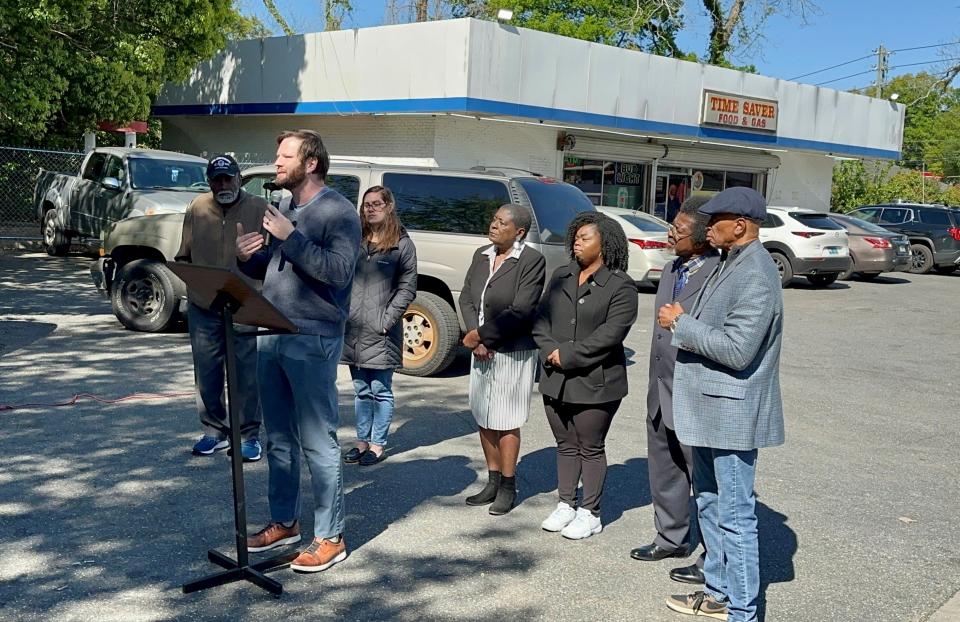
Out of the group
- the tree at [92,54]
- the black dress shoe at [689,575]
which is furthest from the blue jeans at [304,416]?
the tree at [92,54]

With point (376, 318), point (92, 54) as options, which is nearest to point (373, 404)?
point (376, 318)

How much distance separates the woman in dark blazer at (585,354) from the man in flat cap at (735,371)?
1026 mm

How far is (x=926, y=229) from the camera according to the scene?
2391 cm

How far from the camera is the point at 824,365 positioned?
11.2 meters

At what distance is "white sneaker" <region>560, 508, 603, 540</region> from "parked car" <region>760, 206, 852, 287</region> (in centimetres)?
1440

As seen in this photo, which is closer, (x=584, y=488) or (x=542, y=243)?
(x=584, y=488)

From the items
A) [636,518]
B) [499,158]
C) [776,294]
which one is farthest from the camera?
[499,158]

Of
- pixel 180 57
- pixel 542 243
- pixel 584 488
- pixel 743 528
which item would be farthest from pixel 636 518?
pixel 180 57

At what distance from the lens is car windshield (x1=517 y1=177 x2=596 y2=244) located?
9.27m

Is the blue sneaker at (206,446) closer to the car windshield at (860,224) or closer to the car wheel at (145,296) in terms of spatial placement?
the car wheel at (145,296)

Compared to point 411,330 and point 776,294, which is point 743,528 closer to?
point 776,294

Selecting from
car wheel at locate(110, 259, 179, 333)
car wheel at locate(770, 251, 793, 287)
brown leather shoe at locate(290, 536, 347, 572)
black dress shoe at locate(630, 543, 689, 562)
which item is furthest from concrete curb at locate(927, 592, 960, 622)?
car wheel at locate(770, 251, 793, 287)

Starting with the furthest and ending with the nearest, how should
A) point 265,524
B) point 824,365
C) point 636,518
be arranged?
point 824,365
point 636,518
point 265,524

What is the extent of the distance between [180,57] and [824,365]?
558 inches
